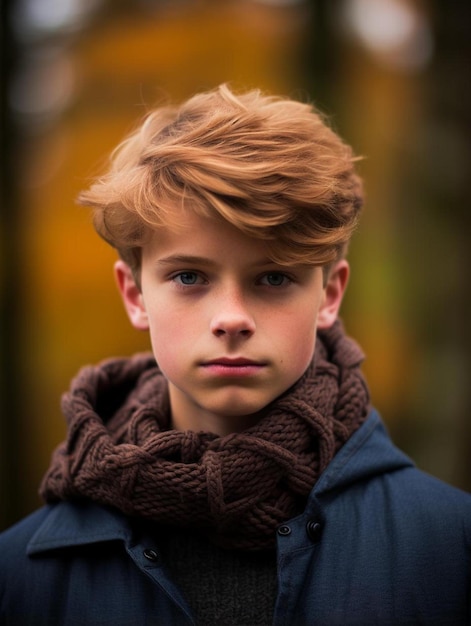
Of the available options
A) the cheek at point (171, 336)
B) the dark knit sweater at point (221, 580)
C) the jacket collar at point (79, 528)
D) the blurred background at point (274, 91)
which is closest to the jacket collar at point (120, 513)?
the jacket collar at point (79, 528)

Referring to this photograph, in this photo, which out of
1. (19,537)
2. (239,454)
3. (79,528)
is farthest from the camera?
(19,537)

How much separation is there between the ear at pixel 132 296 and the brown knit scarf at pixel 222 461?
0.23 meters

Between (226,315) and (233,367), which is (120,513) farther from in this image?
(226,315)

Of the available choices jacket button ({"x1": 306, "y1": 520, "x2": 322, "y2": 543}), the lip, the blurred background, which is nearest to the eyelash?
the lip

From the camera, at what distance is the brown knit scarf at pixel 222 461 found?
5.80 feet

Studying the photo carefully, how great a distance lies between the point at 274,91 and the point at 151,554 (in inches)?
147

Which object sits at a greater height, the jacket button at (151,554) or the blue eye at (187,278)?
the blue eye at (187,278)

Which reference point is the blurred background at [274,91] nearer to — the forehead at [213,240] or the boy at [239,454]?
the boy at [239,454]

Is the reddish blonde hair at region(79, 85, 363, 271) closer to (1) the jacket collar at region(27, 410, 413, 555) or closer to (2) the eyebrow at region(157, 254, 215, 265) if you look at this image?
(2) the eyebrow at region(157, 254, 215, 265)

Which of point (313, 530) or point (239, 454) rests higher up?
point (239, 454)

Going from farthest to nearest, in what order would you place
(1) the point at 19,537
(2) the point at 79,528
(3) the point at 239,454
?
(1) the point at 19,537 < (2) the point at 79,528 < (3) the point at 239,454

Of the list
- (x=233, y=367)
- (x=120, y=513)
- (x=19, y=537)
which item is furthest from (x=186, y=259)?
(x=19, y=537)

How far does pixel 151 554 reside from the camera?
182 centimetres

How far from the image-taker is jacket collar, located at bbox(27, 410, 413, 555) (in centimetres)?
185
